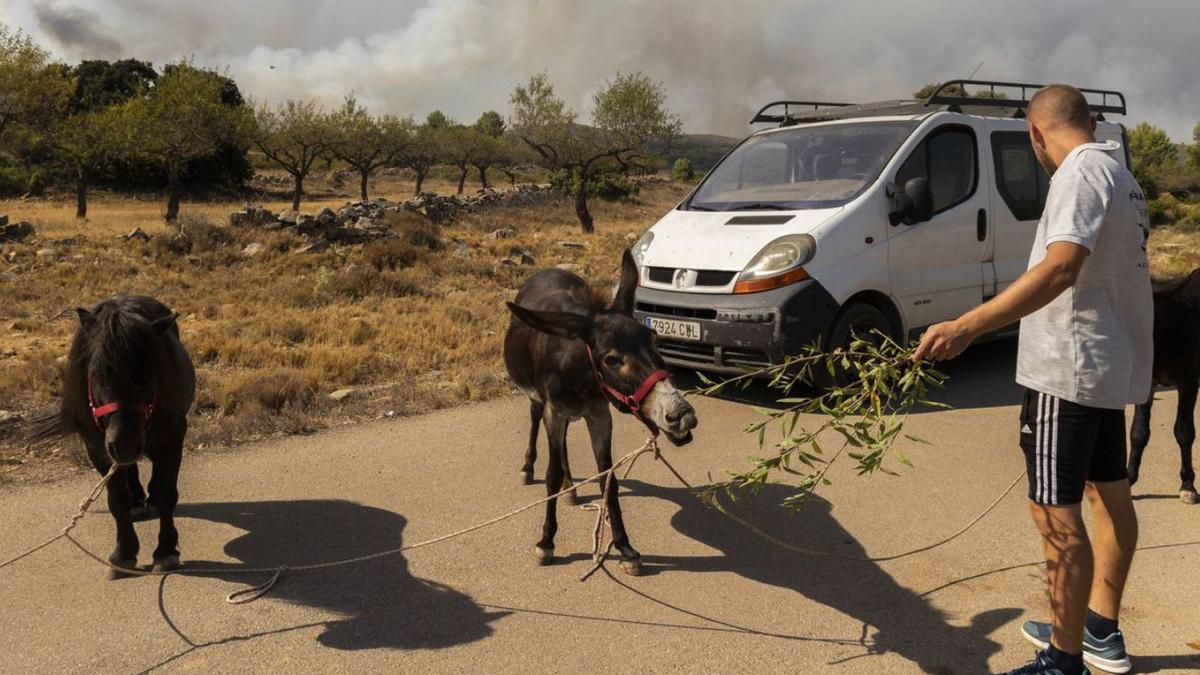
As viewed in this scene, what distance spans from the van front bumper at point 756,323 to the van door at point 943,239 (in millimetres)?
1055

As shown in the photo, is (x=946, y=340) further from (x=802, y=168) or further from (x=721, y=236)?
(x=802, y=168)

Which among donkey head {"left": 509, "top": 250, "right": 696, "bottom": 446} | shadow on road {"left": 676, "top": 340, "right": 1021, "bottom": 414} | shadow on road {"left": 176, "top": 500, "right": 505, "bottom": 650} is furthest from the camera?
shadow on road {"left": 676, "top": 340, "right": 1021, "bottom": 414}

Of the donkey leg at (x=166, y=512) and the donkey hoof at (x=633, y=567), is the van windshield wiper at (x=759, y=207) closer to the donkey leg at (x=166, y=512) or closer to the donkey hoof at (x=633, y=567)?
the donkey hoof at (x=633, y=567)

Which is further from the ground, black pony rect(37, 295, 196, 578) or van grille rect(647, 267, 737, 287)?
van grille rect(647, 267, 737, 287)

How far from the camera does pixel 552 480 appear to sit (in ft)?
15.0

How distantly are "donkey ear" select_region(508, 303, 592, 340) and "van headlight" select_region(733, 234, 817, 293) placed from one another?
319 centimetres

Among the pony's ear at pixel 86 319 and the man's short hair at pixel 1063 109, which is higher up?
the man's short hair at pixel 1063 109

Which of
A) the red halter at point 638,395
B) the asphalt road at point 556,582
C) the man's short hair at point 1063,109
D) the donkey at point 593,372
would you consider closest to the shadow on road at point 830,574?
the asphalt road at point 556,582

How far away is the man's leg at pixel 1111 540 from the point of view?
3.17 metres

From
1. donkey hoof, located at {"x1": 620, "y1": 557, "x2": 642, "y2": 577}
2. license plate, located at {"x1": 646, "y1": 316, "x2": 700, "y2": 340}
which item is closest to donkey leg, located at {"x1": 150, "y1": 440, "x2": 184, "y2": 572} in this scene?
donkey hoof, located at {"x1": 620, "y1": 557, "x2": 642, "y2": 577}

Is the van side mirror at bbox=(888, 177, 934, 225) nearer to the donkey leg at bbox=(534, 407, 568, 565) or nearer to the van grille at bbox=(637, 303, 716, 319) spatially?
the van grille at bbox=(637, 303, 716, 319)

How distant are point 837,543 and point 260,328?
900cm

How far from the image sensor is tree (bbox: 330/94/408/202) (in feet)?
154

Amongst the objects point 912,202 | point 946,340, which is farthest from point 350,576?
point 912,202
